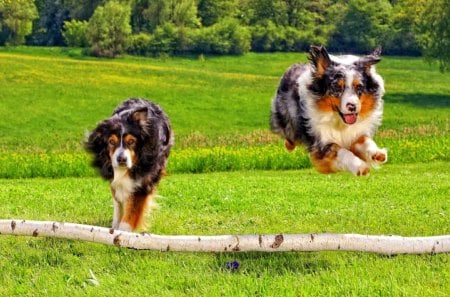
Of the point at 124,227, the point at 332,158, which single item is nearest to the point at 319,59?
the point at 332,158

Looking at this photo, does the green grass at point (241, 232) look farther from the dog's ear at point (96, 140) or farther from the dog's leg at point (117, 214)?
the dog's ear at point (96, 140)

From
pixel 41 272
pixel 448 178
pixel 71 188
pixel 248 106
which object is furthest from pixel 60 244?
pixel 248 106

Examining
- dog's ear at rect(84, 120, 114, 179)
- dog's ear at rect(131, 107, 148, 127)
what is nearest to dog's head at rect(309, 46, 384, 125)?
dog's ear at rect(131, 107, 148, 127)

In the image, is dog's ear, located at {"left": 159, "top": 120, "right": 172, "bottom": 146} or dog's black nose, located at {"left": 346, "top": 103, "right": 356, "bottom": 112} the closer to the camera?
dog's black nose, located at {"left": 346, "top": 103, "right": 356, "bottom": 112}

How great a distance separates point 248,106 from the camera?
3334cm

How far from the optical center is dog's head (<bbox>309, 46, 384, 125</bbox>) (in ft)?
14.3

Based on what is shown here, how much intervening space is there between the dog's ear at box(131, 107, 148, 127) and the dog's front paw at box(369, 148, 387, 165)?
1.87 meters

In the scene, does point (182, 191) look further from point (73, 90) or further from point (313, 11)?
point (73, 90)

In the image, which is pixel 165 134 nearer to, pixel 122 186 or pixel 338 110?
pixel 122 186

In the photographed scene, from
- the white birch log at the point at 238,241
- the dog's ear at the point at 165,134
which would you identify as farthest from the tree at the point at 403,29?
the dog's ear at the point at 165,134

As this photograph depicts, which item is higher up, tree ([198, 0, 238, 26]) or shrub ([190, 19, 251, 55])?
tree ([198, 0, 238, 26])

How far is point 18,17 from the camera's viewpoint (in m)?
63.6

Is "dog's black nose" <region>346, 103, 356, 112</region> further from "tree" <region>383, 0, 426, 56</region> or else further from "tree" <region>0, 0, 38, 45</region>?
"tree" <region>0, 0, 38, 45</region>

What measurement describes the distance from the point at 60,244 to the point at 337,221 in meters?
4.92
